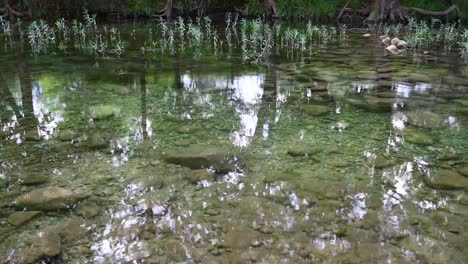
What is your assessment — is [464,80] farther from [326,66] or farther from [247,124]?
[247,124]

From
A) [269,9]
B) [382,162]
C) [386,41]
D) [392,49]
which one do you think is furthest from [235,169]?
[269,9]

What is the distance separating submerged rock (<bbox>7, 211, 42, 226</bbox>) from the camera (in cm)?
282

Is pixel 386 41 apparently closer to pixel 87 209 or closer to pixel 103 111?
pixel 103 111

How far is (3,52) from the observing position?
30.6 feet

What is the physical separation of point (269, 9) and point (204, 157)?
50.1 ft

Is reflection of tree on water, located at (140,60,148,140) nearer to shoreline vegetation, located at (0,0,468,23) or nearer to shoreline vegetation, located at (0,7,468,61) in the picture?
shoreline vegetation, located at (0,7,468,61)

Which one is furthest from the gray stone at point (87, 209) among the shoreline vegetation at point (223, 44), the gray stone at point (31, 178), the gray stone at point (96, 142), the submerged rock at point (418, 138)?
the shoreline vegetation at point (223, 44)

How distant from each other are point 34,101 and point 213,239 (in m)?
4.00

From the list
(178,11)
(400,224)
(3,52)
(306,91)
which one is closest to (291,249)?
(400,224)

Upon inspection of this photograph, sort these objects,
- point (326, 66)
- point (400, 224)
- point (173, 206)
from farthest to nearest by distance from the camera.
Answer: point (326, 66) < point (173, 206) < point (400, 224)

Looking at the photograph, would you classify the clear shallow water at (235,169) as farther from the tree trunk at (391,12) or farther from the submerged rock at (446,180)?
the tree trunk at (391,12)

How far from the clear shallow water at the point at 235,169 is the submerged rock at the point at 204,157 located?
22 mm

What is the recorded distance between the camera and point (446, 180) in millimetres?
3414

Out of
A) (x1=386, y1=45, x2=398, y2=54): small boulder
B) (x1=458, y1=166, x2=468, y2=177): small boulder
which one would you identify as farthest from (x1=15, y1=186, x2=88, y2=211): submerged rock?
(x1=386, y1=45, x2=398, y2=54): small boulder
